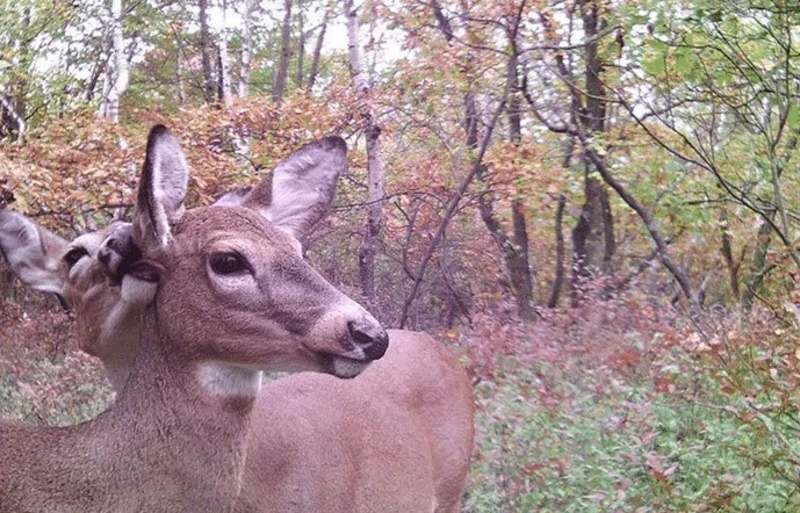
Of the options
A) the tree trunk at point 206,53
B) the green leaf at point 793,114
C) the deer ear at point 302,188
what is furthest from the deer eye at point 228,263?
the tree trunk at point 206,53

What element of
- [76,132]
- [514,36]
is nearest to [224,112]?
[76,132]

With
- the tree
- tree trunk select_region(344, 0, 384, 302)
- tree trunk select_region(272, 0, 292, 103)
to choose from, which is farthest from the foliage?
tree trunk select_region(272, 0, 292, 103)

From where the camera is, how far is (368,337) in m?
2.72

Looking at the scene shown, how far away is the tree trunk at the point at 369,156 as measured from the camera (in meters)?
11.2

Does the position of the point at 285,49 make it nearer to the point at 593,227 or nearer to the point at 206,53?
the point at 206,53

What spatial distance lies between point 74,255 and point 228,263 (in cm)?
91

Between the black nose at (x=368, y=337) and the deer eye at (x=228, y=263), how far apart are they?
0.37 m

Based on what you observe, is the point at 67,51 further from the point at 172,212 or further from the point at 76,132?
the point at 172,212

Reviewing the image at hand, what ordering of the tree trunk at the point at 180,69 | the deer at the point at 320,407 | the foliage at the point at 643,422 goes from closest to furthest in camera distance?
1. the deer at the point at 320,407
2. the foliage at the point at 643,422
3. the tree trunk at the point at 180,69

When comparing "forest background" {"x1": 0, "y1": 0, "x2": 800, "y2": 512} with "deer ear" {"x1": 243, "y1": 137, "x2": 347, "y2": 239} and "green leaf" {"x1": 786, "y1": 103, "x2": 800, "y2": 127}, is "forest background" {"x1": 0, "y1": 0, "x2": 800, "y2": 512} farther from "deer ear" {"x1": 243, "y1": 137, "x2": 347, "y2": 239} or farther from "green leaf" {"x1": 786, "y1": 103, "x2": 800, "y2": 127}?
"deer ear" {"x1": 243, "y1": 137, "x2": 347, "y2": 239}

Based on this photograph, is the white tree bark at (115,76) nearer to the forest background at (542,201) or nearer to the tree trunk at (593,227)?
the forest background at (542,201)

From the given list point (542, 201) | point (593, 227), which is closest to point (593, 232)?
point (593, 227)

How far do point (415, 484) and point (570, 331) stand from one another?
5.89 m

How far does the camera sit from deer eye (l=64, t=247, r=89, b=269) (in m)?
3.49
